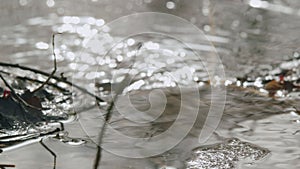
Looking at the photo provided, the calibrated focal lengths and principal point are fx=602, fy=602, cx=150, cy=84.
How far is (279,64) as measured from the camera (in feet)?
8.35

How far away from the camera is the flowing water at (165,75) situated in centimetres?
161

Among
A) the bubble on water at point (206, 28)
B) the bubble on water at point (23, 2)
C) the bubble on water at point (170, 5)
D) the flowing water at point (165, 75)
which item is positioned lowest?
the flowing water at point (165, 75)

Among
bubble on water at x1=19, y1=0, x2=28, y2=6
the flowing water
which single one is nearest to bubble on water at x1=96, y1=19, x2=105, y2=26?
the flowing water

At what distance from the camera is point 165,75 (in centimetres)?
234

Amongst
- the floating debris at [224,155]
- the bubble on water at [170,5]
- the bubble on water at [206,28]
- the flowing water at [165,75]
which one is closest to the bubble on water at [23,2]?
the flowing water at [165,75]

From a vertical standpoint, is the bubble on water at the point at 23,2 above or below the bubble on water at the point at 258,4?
below

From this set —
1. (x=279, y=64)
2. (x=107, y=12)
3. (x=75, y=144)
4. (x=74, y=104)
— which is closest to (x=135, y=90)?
(x=74, y=104)

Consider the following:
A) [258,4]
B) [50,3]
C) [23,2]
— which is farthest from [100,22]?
[258,4]

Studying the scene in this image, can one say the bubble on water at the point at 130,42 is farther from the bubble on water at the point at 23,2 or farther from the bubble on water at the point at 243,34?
the bubble on water at the point at 23,2

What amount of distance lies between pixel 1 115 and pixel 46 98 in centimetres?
25

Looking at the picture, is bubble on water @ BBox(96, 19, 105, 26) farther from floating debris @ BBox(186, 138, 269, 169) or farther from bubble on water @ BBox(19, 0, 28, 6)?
floating debris @ BBox(186, 138, 269, 169)

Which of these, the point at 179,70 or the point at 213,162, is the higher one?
the point at 179,70

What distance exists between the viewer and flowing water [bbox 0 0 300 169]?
1.61 metres

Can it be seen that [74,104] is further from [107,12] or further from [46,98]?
[107,12]
